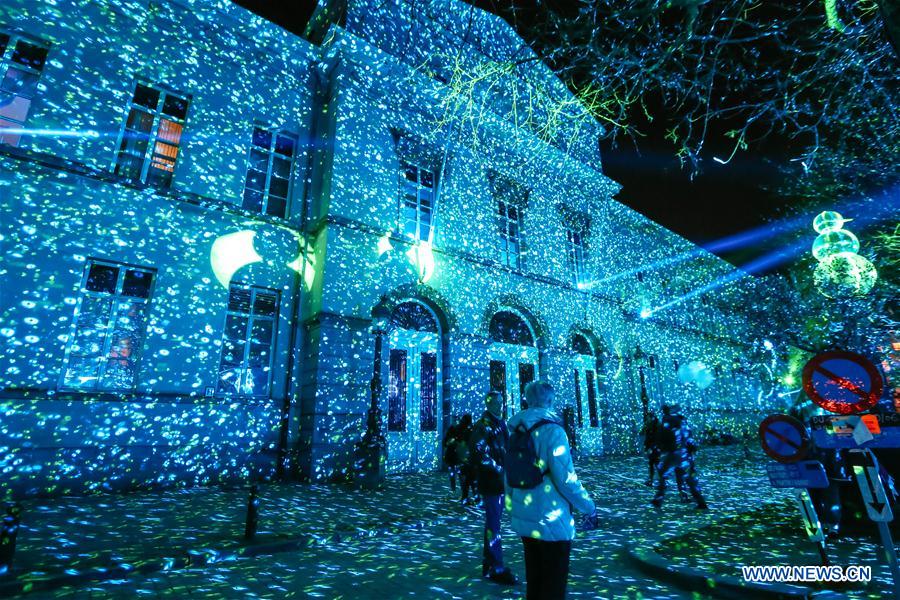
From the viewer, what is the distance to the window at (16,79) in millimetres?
7672

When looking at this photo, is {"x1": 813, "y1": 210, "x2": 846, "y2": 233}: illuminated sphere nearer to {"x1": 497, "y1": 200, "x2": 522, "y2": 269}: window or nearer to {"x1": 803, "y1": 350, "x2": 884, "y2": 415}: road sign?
{"x1": 803, "y1": 350, "x2": 884, "y2": 415}: road sign

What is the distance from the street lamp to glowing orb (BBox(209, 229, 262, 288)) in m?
3.02

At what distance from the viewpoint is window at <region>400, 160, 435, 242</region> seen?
11.8 metres

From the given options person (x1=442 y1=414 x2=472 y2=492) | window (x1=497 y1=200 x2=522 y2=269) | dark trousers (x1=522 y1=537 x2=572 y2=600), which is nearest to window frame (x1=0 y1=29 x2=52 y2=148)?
person (x1=442 y1=414 x2=472 y2=492)

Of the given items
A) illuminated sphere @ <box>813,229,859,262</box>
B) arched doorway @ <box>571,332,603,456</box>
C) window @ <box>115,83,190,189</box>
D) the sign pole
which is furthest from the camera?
arched doorway @ <box>571,332,603,456</box>

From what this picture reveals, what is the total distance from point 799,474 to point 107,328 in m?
10.1

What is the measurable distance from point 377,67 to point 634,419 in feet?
Result: 47.8

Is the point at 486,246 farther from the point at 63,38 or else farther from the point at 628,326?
the point at 63,38

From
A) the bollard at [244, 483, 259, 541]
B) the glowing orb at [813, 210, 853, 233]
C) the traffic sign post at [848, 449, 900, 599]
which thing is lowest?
the bollard at [244, 483, 259, 541]

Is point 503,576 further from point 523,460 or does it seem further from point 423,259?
point 423,259

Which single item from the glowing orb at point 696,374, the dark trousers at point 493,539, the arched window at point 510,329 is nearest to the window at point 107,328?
the dark trousers at point 493,539

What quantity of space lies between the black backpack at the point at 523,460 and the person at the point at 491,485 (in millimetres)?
1190

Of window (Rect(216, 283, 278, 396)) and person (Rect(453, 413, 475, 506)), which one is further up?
window (Rect(216, 283, 278, 396))

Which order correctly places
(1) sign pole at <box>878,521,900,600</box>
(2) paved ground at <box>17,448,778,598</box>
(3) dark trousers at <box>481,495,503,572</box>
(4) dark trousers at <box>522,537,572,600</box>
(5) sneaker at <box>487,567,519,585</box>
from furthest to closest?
(3) dark trousers at <box>481,495,503,572</box>
(5) sneaker at <box>487,567,519,585</box>
(2) paved ground at <box>17,448,778,598</box>
(1) sign pole at <box>878,521,900,600</box>
(4) dark trousers at <box>522,537,572,600</box>
